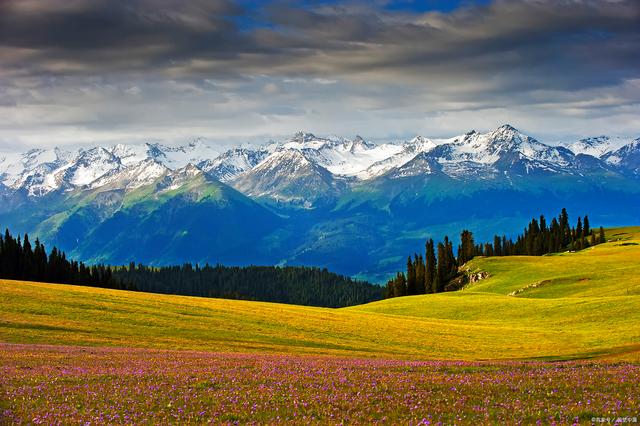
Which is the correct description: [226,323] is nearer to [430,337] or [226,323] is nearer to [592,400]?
[430,337]

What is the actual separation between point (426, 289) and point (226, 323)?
121 m

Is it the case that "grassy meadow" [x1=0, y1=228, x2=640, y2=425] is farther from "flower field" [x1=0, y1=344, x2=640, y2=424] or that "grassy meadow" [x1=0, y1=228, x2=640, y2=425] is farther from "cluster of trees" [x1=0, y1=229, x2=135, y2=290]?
"cluster of trees" [x1=0, y1=229, x2=135, y2=290]

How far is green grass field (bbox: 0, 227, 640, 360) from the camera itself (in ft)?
186

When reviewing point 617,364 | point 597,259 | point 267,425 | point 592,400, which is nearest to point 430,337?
point 617,364

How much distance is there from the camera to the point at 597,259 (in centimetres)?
13512

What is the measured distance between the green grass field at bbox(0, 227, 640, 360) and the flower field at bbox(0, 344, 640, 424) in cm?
1820

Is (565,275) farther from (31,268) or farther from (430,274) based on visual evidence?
(31,268)

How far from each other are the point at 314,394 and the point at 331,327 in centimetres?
4818

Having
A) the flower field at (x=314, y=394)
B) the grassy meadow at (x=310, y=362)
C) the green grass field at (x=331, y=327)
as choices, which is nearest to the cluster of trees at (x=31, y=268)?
the green grass field at (x=331, y=327)

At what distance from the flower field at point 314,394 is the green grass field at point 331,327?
18.2 meters

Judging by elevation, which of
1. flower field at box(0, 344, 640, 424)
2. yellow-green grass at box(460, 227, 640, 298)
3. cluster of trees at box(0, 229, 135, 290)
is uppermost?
cluster of trees at box(0, 229, 135, 290)

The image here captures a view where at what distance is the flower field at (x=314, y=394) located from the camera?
21375 millimetres

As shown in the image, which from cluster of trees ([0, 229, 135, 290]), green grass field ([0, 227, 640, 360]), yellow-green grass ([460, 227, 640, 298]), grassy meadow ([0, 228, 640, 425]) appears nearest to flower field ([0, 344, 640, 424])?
grassy meadow ([0, 228, 640, 425])

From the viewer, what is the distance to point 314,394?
25.5 meters
